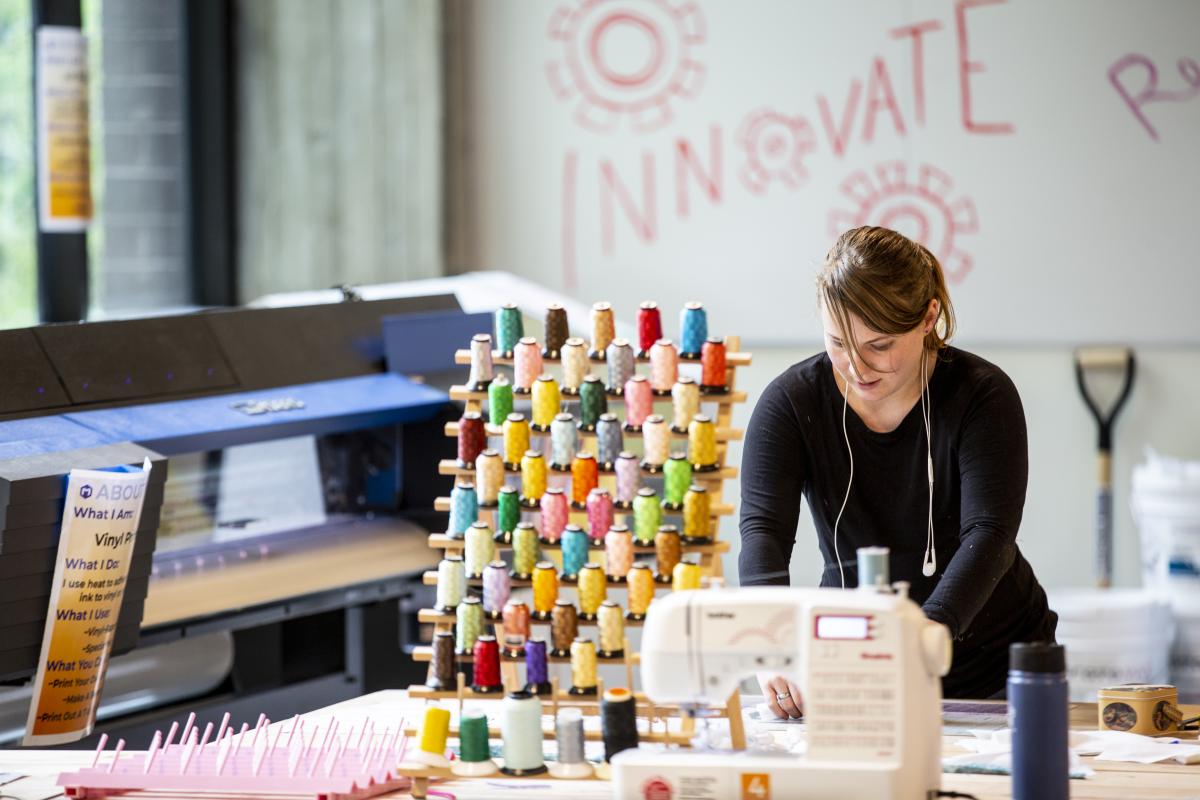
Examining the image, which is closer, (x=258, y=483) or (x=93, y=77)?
(x=258, y=483)

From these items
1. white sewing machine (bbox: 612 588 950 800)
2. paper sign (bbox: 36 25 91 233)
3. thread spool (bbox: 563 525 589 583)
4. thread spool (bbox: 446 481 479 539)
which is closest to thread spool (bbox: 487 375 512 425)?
thread spool (bbox: 446 481 479 539)

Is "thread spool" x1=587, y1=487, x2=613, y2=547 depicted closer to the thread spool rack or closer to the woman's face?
the thread spool rack

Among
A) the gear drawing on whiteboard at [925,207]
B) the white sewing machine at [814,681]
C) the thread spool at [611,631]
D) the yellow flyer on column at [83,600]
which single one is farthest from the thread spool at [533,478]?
the gear drawing on whiteboard at [925,207]

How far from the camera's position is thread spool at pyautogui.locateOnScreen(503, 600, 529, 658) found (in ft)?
6.61

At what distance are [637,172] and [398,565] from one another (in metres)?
1.83

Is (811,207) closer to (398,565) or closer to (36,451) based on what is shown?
(398,565)

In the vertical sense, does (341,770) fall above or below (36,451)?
below

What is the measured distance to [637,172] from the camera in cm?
456

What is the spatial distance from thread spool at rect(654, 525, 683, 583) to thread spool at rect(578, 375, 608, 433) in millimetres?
223

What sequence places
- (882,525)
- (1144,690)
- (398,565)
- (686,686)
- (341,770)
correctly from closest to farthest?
(686,686) < (341,770) < (1144,690) < (882,525) < (398,565)

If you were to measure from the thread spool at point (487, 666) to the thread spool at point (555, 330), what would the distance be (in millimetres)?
508

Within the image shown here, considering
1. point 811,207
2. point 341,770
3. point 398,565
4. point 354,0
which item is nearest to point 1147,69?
point 811,207

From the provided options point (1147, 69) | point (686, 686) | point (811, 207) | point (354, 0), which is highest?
point (354, 0)

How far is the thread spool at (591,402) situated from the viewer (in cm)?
220
